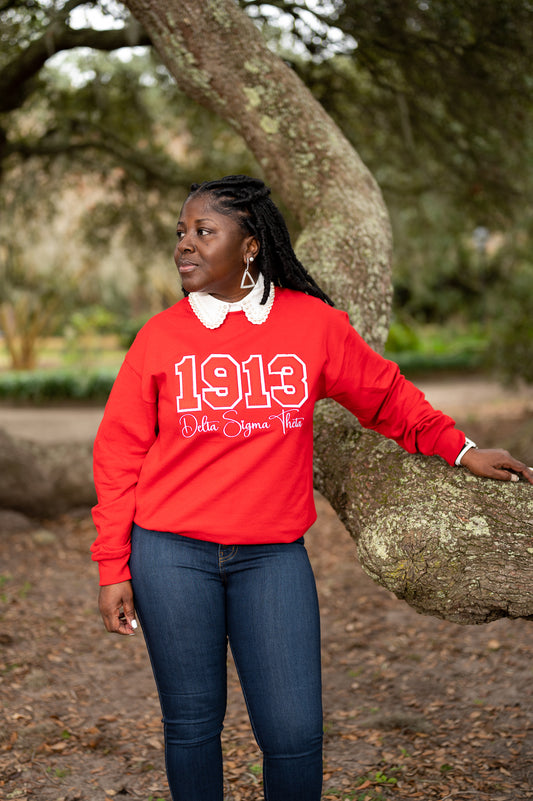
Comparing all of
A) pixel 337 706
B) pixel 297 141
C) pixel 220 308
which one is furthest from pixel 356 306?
pixel 337 706

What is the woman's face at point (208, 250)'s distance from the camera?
1.88m

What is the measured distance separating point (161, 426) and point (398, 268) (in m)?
9.76

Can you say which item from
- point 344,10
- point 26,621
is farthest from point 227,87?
point 26,621

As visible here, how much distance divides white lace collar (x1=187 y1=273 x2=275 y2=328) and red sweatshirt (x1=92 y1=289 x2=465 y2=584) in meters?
0.02

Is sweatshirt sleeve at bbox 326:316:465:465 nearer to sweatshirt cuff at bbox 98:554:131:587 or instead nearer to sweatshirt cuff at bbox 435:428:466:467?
sweatshirt cuff at bbox 435:428:466:467

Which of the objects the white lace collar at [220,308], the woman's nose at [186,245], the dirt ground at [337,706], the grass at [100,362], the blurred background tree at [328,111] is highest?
the woman's nose at [186,245]

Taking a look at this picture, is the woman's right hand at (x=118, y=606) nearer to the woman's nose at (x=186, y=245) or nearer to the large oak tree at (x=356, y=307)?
the large oak tree at (x=356, y=307)

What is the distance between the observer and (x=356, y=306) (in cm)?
272

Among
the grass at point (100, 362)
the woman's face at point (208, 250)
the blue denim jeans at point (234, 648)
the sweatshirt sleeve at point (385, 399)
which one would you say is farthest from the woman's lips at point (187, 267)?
the grass at point (100, 362)

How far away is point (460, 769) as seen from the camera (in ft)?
8.98

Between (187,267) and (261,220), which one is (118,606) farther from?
(261,220)

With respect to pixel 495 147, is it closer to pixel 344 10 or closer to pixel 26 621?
pixel 344 10

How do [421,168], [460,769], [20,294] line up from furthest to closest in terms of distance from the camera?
[20,294], [421,168], [460,769]

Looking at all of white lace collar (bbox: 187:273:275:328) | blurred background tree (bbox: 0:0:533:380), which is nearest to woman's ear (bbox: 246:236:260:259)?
white lace collar (bbox: 187:273:275:328)
